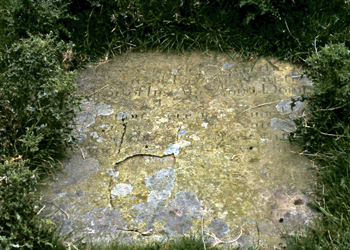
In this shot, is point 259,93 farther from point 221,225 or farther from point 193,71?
point 221,225

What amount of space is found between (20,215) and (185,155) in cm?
114

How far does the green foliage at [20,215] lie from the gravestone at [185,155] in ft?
0.62

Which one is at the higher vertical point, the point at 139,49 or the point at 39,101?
the point at 39,101

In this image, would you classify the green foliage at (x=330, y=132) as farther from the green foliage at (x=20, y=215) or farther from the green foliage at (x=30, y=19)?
the green foliage at (x=30, y=19)

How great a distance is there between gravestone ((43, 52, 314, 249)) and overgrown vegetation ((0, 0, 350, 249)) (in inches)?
5.4

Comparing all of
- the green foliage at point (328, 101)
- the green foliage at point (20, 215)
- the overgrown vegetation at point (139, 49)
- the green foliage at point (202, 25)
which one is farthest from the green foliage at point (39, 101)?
the green foliage at point (328, 101)

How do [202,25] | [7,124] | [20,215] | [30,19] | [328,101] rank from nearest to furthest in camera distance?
1. [20,215]
2. [7,124]
3. [328,101]
4. [30,19]
5. [202,25]

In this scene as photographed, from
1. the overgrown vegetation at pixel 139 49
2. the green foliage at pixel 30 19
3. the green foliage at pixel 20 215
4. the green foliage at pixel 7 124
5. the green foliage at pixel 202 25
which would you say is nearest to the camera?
the green foliage at pixel 20 215

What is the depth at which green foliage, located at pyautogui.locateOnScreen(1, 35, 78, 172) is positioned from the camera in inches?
113

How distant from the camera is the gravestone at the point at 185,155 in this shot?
261 centimetres

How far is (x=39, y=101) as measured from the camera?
2.93m

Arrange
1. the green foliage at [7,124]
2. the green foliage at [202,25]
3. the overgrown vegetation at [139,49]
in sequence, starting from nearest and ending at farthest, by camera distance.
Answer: the overgrown vegetation at [139,49] < the green foliage at [7,124] < the green foliage at [202,25]

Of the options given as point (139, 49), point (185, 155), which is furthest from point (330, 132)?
point (139, 49)

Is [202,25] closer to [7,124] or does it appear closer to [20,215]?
[7,124]
